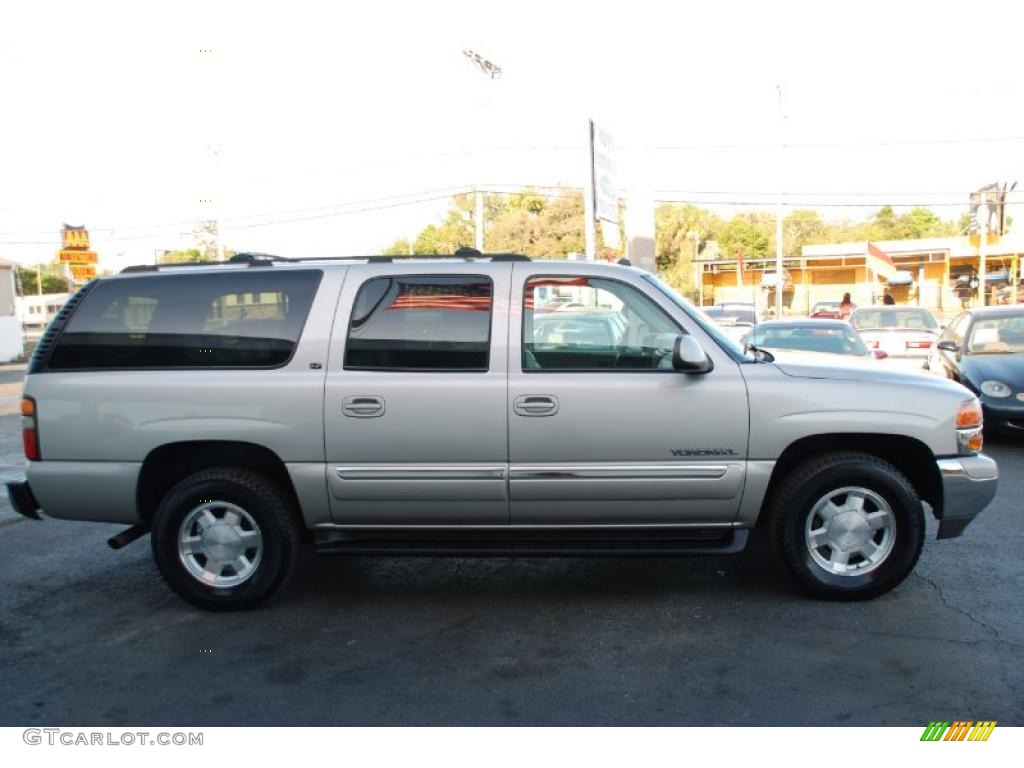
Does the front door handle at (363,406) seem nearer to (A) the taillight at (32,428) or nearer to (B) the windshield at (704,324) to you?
(B) the windshield at (704,324)

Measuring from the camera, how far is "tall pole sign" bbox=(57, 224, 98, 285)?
2344 cm

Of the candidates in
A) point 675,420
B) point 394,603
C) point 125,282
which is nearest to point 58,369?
point 125,282

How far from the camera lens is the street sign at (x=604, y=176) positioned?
1430cm

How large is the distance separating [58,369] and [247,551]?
1.46 m

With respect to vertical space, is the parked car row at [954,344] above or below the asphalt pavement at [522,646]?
above

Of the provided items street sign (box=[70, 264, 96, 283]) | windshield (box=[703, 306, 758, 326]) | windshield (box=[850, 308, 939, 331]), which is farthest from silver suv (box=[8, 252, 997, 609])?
street sign (box=[70, 264, 96, 283])

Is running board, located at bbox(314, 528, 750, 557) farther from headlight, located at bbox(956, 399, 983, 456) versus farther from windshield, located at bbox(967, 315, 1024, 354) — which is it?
windshield, located at bbox(967, 315, 1024, 354)

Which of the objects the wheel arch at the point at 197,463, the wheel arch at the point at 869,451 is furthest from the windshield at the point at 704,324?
the wheel arch at the point at 197,463

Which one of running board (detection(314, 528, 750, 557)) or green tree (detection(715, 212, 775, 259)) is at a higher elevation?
green tree (detection(715, 212, 775, 259))

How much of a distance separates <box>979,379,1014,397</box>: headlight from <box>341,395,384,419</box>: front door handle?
7218 millimetres

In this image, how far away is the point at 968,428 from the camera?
466 cm

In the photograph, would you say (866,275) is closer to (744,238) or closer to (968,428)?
(744,238)
